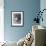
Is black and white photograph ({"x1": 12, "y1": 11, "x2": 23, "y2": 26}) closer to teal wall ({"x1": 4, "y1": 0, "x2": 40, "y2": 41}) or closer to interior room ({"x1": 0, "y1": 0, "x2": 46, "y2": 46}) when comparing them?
interior room ({"x1": 0, "y1": 0, "x2": 46, "y2": 46})

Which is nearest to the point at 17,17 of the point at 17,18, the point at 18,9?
the point at 17,18

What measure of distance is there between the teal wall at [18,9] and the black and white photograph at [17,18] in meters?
0.17

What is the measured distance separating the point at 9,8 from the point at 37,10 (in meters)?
1.20

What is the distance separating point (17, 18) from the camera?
5918mm

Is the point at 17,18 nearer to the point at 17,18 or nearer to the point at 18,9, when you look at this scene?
the point at 17,18

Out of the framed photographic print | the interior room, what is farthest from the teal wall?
the framed photographic print

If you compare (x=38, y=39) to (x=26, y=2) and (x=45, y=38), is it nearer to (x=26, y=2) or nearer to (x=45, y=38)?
(x=45, y=38)

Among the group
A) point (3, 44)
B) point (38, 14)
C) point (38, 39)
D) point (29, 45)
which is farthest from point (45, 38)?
point (38, 14)

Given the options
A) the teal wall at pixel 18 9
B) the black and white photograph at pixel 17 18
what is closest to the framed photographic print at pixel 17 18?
the black and white photograph at pixel 17 18

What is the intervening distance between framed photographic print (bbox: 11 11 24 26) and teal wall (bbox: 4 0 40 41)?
0.13 m

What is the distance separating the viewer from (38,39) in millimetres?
2814

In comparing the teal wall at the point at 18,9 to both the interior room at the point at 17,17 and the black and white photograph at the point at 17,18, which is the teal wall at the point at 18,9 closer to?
the interior room at the point at 17,17

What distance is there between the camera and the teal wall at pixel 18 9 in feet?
19.2

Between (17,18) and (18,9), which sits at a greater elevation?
(18,9)
